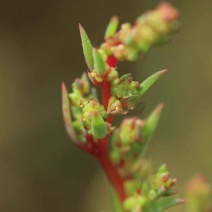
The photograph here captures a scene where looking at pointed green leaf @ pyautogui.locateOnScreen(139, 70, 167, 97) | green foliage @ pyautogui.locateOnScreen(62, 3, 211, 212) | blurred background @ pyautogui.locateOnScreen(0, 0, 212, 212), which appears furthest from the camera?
blurred background @ pyautogui.locateOnScreen(0, 0, 212, 212)

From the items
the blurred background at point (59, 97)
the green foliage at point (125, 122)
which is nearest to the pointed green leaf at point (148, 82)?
Result: the green foliage at point (125, 122)

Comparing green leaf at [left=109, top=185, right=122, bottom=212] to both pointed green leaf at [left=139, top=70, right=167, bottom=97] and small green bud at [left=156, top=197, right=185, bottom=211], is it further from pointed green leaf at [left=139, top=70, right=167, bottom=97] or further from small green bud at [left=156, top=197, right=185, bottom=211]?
pointed green leaf at [left=139, top=70, right=167, bottom=97]

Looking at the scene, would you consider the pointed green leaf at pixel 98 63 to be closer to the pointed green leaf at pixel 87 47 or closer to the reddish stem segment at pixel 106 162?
the pointed green leaf at pixel 87 47

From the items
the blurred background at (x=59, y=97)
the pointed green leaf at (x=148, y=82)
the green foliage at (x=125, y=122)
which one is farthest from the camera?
the blurred background at (x=59, y=97)

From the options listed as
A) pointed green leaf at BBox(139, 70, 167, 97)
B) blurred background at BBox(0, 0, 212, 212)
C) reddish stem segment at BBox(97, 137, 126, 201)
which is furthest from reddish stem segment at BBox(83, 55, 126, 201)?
blurred background at BBox(0, 0, 212, 212)

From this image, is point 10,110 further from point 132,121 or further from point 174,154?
point 132,121

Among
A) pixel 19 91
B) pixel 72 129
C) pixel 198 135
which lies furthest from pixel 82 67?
pixel 72 129
